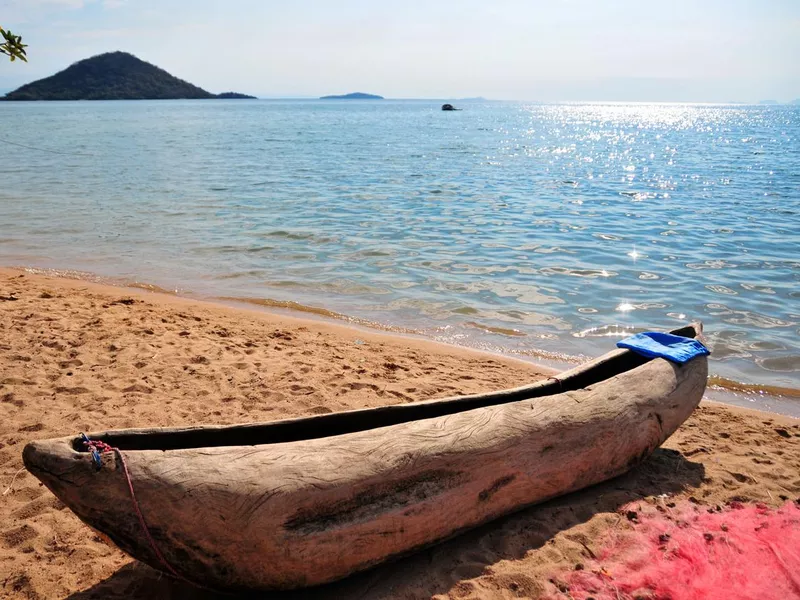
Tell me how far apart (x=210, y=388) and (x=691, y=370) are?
4007 mm

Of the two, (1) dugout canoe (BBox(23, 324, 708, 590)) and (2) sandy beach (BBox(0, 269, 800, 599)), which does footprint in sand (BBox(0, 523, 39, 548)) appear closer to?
(2) sandy beach (BBox(0, 269, 800, 599))

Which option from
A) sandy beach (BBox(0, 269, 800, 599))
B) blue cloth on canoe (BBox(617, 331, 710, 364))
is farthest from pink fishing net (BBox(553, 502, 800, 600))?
blue cloth on canoe (BBox(617, 331, 710, 364))

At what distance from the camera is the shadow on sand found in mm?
3191

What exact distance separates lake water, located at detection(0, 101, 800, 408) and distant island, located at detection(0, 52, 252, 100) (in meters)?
126

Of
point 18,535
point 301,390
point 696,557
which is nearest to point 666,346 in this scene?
point 696,557

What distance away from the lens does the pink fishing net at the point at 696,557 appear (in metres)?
3.26

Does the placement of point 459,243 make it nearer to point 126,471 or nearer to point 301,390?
point 301,390

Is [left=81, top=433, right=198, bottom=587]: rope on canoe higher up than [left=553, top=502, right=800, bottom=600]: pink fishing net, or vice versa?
[left=81, top=433, right=198, bottom=587]: rope on canoe

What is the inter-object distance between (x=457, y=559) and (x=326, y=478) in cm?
98

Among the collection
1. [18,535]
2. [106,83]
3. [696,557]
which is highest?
[106,83]

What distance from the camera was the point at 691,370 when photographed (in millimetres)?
4746

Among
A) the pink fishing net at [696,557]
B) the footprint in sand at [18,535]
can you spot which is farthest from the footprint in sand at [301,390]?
the pink fishing net at [696,557]

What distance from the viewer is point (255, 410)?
5.14 m

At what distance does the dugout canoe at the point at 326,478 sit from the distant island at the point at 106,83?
152 meters
